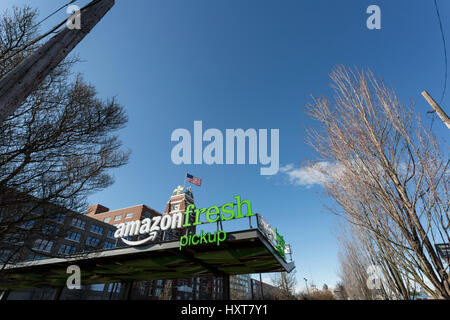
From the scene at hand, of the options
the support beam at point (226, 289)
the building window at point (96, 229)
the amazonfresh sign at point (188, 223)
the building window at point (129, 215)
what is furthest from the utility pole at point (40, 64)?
the building window at point (129, 215)

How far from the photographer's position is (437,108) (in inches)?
250

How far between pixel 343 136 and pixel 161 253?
1091cm

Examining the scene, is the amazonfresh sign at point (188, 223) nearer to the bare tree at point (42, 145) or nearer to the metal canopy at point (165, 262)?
the metal canopy at point (165, 262)

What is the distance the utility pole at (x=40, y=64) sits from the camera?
2.55 metres

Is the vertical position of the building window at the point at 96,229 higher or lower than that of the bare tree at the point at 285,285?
higher

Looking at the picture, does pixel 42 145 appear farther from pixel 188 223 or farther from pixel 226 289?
pixel 226 289

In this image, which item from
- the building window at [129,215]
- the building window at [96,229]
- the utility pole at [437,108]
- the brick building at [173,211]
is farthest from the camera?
the building window at [129,215]

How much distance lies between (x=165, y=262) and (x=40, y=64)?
41.7ft

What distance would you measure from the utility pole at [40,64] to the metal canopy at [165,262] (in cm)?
905

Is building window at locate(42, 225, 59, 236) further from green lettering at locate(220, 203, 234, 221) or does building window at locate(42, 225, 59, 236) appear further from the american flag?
the american flag

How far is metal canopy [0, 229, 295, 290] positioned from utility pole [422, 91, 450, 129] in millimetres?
7668

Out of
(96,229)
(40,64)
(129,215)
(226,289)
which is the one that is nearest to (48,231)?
(40,64)

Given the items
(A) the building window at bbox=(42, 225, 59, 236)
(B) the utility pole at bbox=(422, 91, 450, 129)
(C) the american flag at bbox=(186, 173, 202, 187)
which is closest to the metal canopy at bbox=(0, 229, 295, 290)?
(A) the building window at bbox=(42, 225, 59, 236)

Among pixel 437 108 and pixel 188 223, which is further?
pixel 188 223
